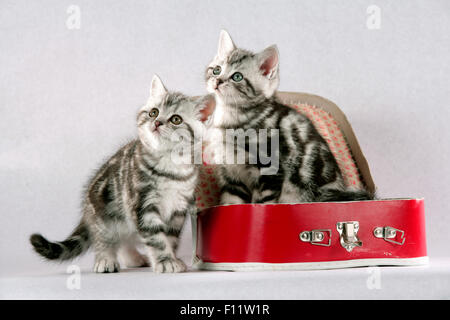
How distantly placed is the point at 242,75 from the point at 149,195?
19.9 inches

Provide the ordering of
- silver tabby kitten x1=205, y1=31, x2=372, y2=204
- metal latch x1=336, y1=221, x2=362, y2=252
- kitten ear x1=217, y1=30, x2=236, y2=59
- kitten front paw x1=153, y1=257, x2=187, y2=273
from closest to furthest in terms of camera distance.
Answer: metal latch x1=336, y1=221, x2=362, y2=252 → kitten front paw x1=153, y1=257, x2=187, y2=273 → silver tabby kitten x1=205, y1=31, x2=372, y2=204 → kitten ear x1=217, y1=30, x2=236, y2=59

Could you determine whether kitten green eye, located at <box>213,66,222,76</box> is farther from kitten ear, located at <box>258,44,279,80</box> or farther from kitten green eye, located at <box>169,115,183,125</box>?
kitten green eye, located at <box>169,115,183,125</box>

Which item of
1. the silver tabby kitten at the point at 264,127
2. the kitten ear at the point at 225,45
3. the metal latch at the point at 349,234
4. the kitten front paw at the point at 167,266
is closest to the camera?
the metal latch at the point at 349,234

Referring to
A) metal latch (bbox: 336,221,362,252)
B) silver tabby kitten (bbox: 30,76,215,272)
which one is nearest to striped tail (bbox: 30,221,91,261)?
silver tabby kitten (bbox: 30,76,215,272)

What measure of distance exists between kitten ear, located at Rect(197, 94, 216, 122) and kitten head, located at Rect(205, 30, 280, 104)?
0.08 m

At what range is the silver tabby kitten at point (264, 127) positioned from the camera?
1662 millimetres

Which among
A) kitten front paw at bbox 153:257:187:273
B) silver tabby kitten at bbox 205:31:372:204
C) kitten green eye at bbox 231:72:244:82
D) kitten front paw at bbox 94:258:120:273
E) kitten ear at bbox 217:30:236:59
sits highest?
kitten ear at bbox 217:30:236:59

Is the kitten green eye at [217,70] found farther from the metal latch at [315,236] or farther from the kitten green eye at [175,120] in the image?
the metal latch at [315,236]

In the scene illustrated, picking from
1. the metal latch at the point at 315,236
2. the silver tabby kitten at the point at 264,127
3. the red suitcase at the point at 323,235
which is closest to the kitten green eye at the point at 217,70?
the silver tabby kitten at the point at 264,127

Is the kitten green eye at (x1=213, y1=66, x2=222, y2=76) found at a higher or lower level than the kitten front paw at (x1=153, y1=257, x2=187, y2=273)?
higher

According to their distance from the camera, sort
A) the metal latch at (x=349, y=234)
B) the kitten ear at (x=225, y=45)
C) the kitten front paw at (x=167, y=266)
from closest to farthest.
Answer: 1. the metal latch at (x=349, y=234)
2. the kitten front paw at (x=167, y=266)
3. the kitten ear at (x=225, y=45)

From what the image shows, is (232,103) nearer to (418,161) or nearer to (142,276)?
(142,276)

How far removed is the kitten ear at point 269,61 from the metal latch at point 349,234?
0.59 meters

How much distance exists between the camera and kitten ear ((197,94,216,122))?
1.62 meters
